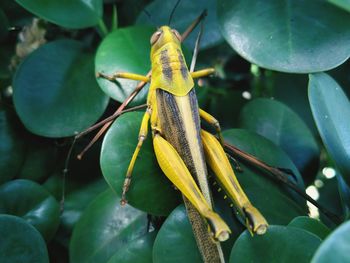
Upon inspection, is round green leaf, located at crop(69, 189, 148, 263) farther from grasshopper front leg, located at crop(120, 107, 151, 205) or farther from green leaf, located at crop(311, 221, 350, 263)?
green leaf, located at crop(311, 221, 350, 263)

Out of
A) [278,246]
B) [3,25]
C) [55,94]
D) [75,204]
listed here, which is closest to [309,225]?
[278,246]

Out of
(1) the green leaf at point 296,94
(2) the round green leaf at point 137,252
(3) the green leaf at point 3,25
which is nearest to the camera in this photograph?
(2) the round green leaf at point 137,252

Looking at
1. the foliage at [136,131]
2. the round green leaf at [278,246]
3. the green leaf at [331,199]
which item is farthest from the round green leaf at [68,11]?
the green leaf at [331,199]

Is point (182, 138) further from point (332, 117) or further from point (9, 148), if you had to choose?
point (9, 148)

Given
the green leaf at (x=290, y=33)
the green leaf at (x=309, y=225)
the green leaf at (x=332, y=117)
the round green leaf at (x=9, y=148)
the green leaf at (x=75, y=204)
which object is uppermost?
the green leaf at (x=290, y=33)

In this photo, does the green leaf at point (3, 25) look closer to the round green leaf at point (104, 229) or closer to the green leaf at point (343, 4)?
the round green leaf at point (104, 229)

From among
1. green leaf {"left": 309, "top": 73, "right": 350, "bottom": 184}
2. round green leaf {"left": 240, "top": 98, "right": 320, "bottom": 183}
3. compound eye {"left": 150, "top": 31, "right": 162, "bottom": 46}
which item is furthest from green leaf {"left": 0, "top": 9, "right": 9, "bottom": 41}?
green leaf {"left": 309, "top": 73, "right": 350, "bottom": 184}

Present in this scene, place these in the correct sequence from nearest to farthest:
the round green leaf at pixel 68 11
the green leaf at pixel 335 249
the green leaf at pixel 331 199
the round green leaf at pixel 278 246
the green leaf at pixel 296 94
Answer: the green leaf at pixel 335 249 < the round green leaf at pixel 278 246 < the round green leaf at pixel 68 11 < the green leaf at pixel 331 199 < the green leaf at pixel 296 94
